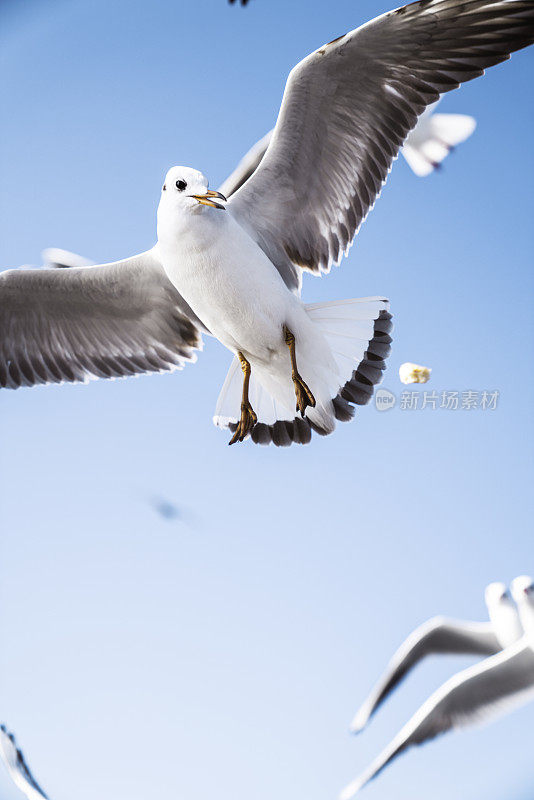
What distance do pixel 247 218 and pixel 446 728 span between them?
1.36 m

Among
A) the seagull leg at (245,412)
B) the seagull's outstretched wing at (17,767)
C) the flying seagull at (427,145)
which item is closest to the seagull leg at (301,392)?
the seagull leg at (245,412)

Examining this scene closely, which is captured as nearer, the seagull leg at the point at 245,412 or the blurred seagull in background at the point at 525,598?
the seagull leg at the point at 245,412

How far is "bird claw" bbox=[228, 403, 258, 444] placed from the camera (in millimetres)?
2062

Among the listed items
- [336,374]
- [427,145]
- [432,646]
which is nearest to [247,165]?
[427,145]

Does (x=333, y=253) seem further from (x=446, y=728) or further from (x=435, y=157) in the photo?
(x=446, y=728)

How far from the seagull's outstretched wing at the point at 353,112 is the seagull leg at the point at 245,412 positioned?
0.22 m

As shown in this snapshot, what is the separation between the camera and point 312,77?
1823mm

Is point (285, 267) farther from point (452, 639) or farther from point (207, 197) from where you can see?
point (452, 639)

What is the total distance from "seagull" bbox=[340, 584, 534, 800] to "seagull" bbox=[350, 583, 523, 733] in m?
0.17

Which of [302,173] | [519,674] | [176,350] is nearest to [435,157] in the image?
[302,173]

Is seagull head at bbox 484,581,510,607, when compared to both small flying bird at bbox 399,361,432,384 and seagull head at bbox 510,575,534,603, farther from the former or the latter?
small flying bird at bbox 399,361,432,384

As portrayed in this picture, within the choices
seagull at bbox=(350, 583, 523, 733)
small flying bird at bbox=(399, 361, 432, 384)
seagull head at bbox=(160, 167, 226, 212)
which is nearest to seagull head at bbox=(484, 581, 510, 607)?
seagull at bbox=(350, 583, 523, 733)

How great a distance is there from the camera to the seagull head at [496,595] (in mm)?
3311

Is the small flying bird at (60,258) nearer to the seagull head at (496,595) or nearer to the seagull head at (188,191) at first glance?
the seagull head at (188,191)
